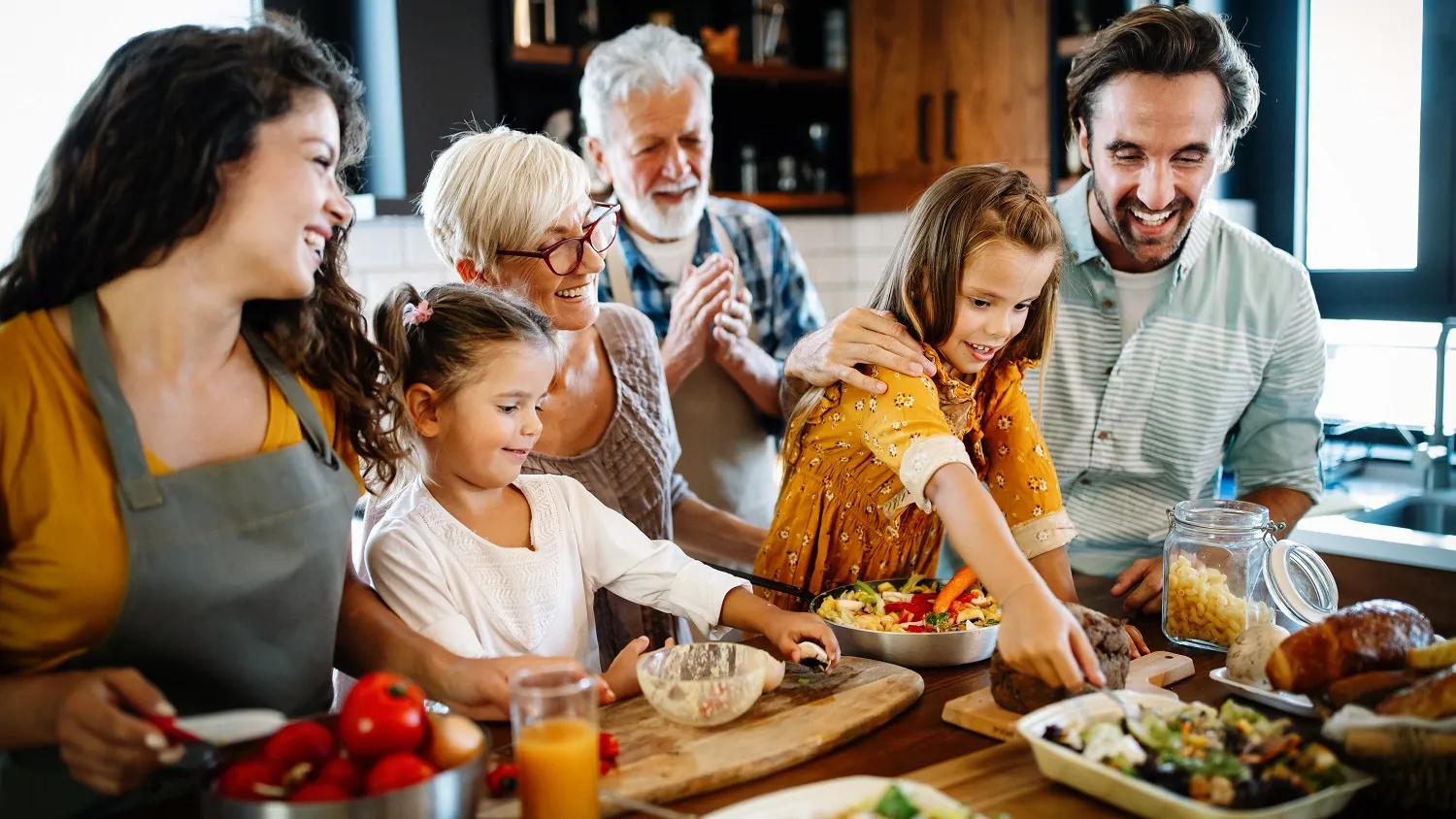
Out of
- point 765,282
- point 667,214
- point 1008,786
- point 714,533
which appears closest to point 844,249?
point 765,282

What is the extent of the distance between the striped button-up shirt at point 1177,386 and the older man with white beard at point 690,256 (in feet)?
2.31

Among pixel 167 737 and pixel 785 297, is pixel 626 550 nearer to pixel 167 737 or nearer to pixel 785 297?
pixel 167 737

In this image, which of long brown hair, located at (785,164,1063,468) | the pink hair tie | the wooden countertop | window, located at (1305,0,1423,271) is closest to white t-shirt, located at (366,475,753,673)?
the pink hair tie

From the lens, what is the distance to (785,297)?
2.96 metres

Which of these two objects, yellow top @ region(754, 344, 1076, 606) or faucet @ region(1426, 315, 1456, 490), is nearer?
yellow top @ region(754, 344, 1076, 606)

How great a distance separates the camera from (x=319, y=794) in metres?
1.02

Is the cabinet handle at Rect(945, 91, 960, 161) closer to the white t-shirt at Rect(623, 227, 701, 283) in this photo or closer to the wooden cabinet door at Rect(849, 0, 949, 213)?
the wooden cabinet door at Rect(849, 0, 949, 213)

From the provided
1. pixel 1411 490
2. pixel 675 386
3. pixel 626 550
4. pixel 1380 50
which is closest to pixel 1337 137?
pixel 1380 50

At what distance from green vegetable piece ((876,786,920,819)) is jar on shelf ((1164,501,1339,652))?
2.40 ft

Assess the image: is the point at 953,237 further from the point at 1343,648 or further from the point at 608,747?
the point at 608,747

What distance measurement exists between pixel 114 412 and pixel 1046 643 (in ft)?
3.37

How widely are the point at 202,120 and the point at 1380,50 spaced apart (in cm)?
369

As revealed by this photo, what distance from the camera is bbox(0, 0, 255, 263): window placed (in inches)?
116

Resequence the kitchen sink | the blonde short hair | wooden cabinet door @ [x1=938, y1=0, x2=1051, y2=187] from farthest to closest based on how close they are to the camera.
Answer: wooden cabinet door @ [x1=938, y1=0, x2=1051, y2=187], the kitchen sink, the blonde short hair
